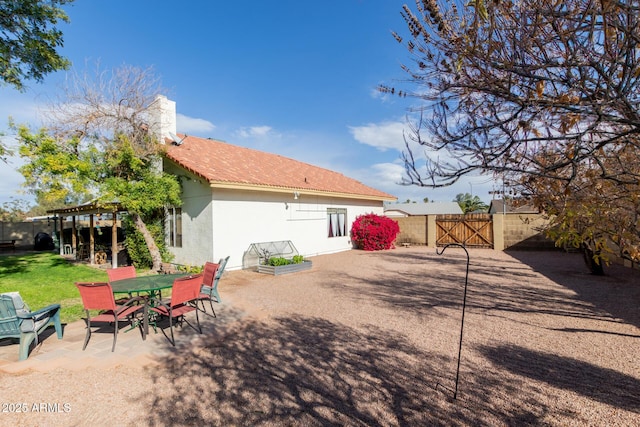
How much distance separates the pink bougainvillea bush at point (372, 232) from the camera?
18500mm

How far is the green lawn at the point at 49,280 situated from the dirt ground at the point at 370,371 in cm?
336

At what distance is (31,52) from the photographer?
9.91 meters

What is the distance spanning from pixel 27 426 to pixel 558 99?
18.5 ft

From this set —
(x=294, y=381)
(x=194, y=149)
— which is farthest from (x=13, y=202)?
(x=294, y=381)

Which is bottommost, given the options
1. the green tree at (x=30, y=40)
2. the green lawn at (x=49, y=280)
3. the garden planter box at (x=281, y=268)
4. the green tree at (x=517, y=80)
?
the green lawn at (x=49, y=280)

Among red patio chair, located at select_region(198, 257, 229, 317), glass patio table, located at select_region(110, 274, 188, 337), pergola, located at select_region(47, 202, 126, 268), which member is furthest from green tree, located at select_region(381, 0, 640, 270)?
pergola, located at select_region(47, 202, 126, 268)

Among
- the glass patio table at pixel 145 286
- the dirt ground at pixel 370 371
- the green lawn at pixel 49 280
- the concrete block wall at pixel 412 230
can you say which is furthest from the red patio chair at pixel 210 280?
the concrete block wall at pixel 412 230

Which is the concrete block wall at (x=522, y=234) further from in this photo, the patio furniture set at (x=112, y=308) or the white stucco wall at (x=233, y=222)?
the patio furniture set at (x=112, y=308)

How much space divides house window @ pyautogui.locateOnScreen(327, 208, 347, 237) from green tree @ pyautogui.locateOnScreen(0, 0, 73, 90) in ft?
40.4

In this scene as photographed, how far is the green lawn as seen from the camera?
7422 mm

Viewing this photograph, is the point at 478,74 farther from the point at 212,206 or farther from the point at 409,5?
the point at 212,206

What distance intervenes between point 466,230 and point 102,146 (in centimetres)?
1910

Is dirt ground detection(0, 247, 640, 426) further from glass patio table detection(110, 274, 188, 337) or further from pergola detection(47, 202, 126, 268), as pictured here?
pergola detection(47, 202, 126, 268)

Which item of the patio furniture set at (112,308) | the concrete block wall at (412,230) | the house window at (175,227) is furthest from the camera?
the concrete block wall at (412,230)
